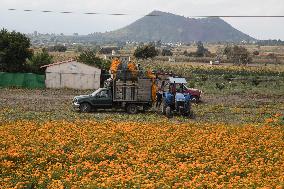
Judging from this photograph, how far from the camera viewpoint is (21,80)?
5338 cm

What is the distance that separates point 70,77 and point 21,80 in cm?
547

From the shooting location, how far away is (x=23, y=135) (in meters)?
22.8

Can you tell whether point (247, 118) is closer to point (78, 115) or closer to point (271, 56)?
point (78, 115)

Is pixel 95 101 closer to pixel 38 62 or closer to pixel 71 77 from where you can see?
pixel 71 77

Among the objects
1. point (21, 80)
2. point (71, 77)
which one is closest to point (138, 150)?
point (71, 77)

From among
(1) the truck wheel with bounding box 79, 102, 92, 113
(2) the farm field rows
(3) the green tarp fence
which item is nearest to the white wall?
(3) the green tarp fence

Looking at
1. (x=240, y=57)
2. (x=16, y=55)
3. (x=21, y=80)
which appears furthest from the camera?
(x=240, y=57)

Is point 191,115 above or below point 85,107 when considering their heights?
below

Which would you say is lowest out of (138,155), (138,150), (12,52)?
(138,150)

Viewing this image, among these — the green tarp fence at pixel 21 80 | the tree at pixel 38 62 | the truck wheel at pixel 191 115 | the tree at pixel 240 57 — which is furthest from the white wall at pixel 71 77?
the tree at pixel 240 57

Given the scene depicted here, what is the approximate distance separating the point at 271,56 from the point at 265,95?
12321 cm

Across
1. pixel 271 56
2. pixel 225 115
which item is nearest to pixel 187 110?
pixel 225 115

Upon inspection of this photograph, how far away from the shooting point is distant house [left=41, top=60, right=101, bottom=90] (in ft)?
175

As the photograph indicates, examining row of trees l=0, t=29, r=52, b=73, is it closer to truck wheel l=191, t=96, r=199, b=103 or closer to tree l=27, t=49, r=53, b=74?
tree l=27, t=49, r=53, b=74
